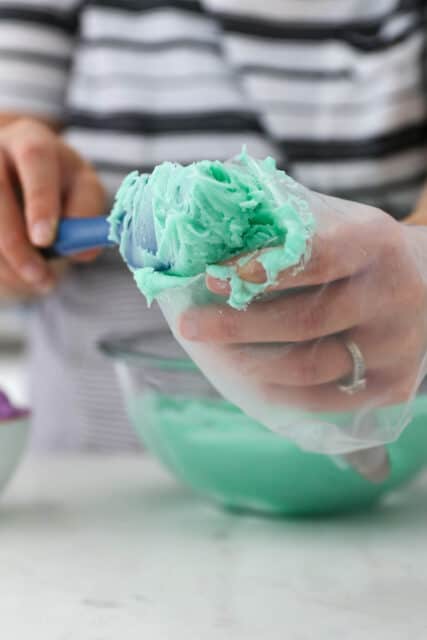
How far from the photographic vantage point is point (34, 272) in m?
0.62

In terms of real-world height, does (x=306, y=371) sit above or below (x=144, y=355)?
above

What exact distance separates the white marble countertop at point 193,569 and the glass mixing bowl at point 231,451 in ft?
0.07

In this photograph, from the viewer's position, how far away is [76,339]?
938 mm

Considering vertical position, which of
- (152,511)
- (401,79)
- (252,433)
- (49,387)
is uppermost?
(401,79)

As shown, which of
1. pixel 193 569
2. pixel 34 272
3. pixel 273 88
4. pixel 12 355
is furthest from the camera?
pixel 12 355

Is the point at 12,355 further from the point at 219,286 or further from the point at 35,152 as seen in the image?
the point at 219,286

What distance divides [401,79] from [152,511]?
0.45 meters

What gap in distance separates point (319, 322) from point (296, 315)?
0.04ft

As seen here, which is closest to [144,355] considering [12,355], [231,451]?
[231,451]

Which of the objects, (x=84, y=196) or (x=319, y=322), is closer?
(x=319, y=322)

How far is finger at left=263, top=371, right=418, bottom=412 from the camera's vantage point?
0.46 m

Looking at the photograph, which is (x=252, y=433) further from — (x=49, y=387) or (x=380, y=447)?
(x=49, y=387)

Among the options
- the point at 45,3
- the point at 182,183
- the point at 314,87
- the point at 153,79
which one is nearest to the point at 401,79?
the point at 314,87

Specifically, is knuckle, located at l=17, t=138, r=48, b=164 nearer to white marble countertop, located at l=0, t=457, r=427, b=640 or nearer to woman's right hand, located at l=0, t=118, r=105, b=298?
→ woman's right hand, located at l=0, t=118, r=105, b=298
